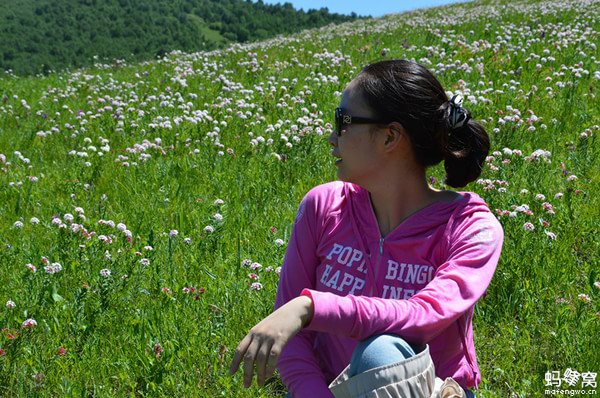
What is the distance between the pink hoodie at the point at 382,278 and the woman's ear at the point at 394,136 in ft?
0.97

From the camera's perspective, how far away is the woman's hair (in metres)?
2.31

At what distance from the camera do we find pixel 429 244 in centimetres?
233

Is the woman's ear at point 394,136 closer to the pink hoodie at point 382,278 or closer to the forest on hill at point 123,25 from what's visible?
the pink hoodie at point 382,278

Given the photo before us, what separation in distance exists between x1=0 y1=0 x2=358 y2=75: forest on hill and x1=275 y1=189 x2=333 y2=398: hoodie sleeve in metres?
58.4

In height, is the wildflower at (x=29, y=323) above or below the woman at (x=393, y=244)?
below

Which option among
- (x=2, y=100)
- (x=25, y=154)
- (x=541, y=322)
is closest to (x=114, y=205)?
(x=25, y=154)

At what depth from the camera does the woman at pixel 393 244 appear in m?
2.01

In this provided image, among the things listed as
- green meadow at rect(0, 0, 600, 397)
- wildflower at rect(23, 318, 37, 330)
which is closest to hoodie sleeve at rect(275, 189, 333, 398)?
green meadow at rect(0, 0, 600, 397)

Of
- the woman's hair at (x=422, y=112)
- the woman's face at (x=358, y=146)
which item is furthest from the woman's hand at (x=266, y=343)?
the woman's hair at (x=422, y=112)

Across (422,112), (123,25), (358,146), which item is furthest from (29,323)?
(123,25)

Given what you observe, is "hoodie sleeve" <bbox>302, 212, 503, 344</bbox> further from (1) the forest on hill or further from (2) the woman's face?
(1) the forest on hill

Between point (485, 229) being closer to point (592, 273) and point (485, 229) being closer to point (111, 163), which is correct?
point (592, 273)

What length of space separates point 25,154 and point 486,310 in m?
5.89

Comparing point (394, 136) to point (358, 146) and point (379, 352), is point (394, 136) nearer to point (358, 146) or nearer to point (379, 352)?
point (358, 146)
